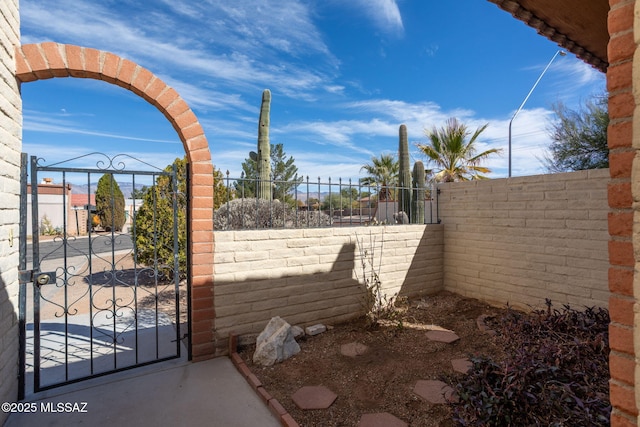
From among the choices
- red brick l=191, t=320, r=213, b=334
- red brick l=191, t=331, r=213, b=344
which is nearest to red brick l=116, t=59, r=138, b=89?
red brick l=191, t=320, r=213, b=334

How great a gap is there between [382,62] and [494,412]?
9244mm

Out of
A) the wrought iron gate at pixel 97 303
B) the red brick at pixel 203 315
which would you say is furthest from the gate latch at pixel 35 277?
the red brick at pixel 203 315

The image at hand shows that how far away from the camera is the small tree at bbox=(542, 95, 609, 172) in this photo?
9.52 m

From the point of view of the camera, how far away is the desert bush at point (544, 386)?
1893mm

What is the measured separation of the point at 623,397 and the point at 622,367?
9cm

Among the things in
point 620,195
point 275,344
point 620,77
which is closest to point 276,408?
point 275,344

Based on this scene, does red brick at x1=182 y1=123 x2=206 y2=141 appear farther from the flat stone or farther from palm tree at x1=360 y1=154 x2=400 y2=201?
palm tree at x1=360 y1=154 x2=400 y2=201

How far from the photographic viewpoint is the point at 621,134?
89cm

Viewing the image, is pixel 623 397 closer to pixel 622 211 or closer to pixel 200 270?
pixel 622 211

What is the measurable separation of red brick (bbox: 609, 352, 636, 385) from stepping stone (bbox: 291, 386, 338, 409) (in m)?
2.04

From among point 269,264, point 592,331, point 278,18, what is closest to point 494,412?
point 592,331

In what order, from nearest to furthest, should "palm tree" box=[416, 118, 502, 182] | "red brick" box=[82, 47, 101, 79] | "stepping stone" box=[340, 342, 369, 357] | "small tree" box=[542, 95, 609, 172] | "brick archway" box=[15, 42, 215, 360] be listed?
1. "red brick" box=[82, 47, 101, 79]
2. "brick archway" box=[15, 42, 215, 360]
3. "stepping stone" box=[340, 342, 369, 357]
4. "small tree" box=[542, 95, 609, 172]
5. "palm tree" box=[416, 118, 502, 182]

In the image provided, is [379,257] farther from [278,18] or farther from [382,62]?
[382,62]

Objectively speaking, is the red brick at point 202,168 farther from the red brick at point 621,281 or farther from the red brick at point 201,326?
the red brick at point 621,281
